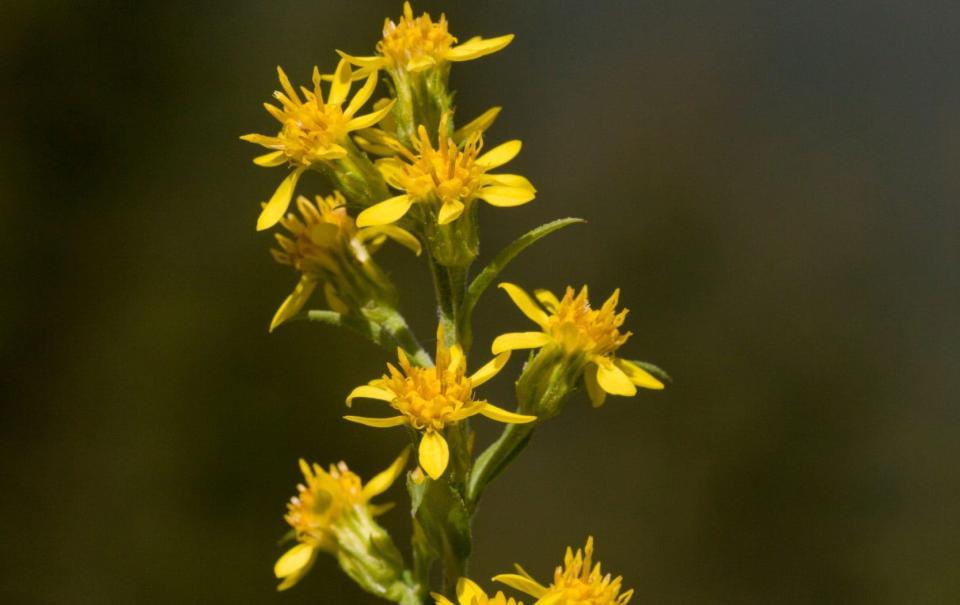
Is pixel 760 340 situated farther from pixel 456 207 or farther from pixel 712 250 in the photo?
pixel 456 207

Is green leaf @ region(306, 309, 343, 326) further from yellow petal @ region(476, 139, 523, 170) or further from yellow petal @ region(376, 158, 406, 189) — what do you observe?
yellow petal @ region(476, 139, 523, 170)

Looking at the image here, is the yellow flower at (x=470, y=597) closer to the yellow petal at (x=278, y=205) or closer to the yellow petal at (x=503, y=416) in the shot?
the yellow petal at (x=503, y=416)

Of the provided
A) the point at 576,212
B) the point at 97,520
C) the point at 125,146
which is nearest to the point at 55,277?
the point at 125,146

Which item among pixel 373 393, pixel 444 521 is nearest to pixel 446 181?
pixel 373 393

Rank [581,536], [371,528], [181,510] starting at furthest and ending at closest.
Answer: [581,536], [181,510], [371,528]

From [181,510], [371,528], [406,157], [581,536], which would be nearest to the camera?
[406,157]

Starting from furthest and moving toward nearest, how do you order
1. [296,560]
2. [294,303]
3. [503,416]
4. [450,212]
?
[296,560]
[294,303]
[450,212]
[503,416]

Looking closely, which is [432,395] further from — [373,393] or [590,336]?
[590,336]
